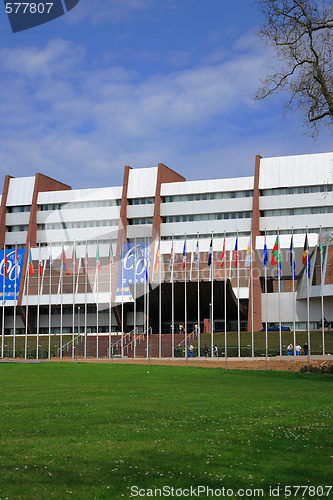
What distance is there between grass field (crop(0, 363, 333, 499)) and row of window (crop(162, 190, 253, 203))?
6426 cm

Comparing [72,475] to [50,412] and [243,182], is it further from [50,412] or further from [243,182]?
[243,182]

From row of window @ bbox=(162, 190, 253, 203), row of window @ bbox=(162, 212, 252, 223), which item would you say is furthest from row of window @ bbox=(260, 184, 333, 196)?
row of window @ bbox=(162, 212, 252, 223)

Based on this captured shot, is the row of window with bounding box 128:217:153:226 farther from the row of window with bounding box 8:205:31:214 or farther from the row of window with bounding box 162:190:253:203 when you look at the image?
the row of window with bounding box 8:205:31:214

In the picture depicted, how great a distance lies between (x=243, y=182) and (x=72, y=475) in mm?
77074

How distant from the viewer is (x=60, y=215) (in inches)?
3580

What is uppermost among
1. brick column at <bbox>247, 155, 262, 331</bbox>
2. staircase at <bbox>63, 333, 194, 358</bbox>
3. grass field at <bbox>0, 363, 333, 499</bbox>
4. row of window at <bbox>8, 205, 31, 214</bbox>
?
row of window at <bbox>8, 205, 31, 214</bbox>

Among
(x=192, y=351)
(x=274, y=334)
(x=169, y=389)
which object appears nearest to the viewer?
(x=169, y=389)

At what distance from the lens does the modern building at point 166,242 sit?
75750mm

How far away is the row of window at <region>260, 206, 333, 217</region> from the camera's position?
8012 cm

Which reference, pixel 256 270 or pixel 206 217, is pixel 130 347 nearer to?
pixel 256 270

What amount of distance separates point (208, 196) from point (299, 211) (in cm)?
1306

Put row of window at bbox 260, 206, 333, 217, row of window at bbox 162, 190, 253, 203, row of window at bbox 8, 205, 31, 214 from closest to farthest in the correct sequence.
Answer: row of window at bbox 260, 206, 333, 217, row of window at bbox 162, 190, 253, 203, row of window at bbox 8, 205, 31, 214

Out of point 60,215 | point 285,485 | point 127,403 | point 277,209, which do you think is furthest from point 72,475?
point 60,215

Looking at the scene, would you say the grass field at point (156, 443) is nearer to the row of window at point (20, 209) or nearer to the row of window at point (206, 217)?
the row of window at point (206, 217)
